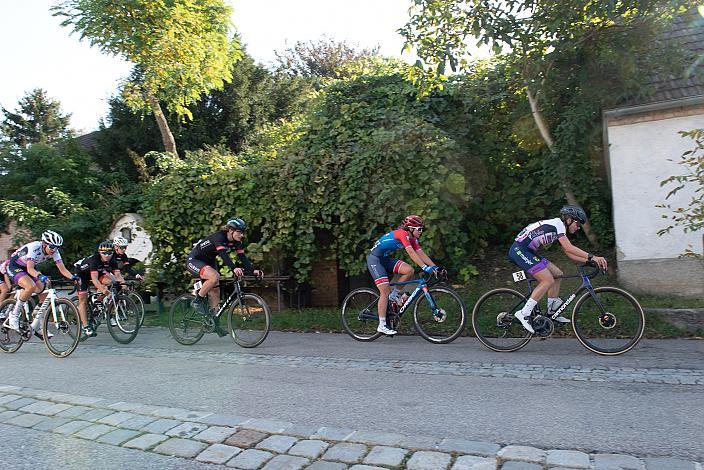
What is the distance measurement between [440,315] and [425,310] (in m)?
0.24

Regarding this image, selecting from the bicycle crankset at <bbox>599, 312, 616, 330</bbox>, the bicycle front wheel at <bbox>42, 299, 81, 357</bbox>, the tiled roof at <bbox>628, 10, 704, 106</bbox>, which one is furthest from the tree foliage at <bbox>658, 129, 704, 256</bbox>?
the bicycle front wheel at <bbox>42, 299, 81, 357</bbox>

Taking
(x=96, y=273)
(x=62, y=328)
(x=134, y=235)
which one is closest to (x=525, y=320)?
(x=62, y=328)

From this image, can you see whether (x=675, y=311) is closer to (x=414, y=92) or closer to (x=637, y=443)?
(x=637, y=443)


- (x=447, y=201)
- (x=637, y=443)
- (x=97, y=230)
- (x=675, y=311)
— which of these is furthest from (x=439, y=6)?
(x=97, y=230)

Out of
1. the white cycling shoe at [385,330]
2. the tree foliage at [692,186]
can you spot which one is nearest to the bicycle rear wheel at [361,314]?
the white cycling shoe at [385,330]

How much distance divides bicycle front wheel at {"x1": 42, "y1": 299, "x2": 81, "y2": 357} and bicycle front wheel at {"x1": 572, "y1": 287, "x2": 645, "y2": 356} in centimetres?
680

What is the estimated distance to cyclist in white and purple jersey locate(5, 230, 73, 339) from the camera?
8.67 m

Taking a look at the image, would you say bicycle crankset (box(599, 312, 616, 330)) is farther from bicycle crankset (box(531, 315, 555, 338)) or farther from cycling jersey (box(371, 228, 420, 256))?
cycling jersey (box(371, 228, 420, 256))

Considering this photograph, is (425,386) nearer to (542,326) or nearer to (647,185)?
(542,326)

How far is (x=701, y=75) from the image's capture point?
8.59m

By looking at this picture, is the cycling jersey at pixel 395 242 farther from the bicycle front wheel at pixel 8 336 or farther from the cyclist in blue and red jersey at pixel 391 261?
the bicycle front wheel at pixel 8 336

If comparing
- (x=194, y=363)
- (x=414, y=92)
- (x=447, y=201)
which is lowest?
(x=194, y=363)

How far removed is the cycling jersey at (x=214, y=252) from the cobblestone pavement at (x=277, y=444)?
10.7 ft

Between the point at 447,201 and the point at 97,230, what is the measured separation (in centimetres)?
1015
